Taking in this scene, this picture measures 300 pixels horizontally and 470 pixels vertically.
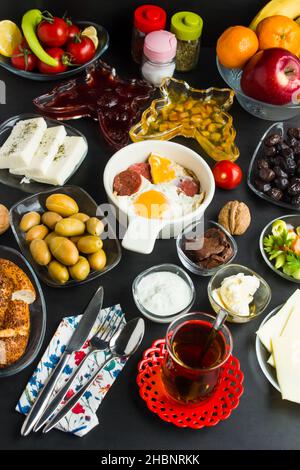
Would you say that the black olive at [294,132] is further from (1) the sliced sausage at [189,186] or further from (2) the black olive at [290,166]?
(1) the sliced sausage at [189,186]

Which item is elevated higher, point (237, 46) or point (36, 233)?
point (237, 46)

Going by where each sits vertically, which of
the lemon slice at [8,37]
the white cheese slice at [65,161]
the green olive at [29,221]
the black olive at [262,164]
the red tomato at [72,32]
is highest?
the red tomato at [72,32]

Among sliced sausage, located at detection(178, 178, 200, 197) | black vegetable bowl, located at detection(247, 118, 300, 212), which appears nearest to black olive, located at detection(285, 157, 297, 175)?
black vegetable bowl, located at detection(247, 118, 300, 212)

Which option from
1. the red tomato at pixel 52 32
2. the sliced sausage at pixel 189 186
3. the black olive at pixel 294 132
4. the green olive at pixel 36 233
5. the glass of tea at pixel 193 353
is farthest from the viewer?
the red tomato at pixel 52 32

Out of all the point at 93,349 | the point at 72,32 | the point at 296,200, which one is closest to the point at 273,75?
the point at 296,200

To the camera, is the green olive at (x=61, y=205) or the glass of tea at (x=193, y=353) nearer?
the glass of tea at (x=193, y=353)

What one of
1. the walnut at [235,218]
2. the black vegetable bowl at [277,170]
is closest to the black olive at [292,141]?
the black vegetable bowl at [277,170]

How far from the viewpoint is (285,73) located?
152 cm

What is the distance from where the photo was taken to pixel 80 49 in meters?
1.65

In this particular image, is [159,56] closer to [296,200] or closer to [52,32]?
[52,32]

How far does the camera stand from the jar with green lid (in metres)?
1.64

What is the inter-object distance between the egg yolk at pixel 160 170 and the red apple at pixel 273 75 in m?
0.32

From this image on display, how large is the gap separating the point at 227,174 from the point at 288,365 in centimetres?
50

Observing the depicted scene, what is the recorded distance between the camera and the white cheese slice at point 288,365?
1.14 metres
